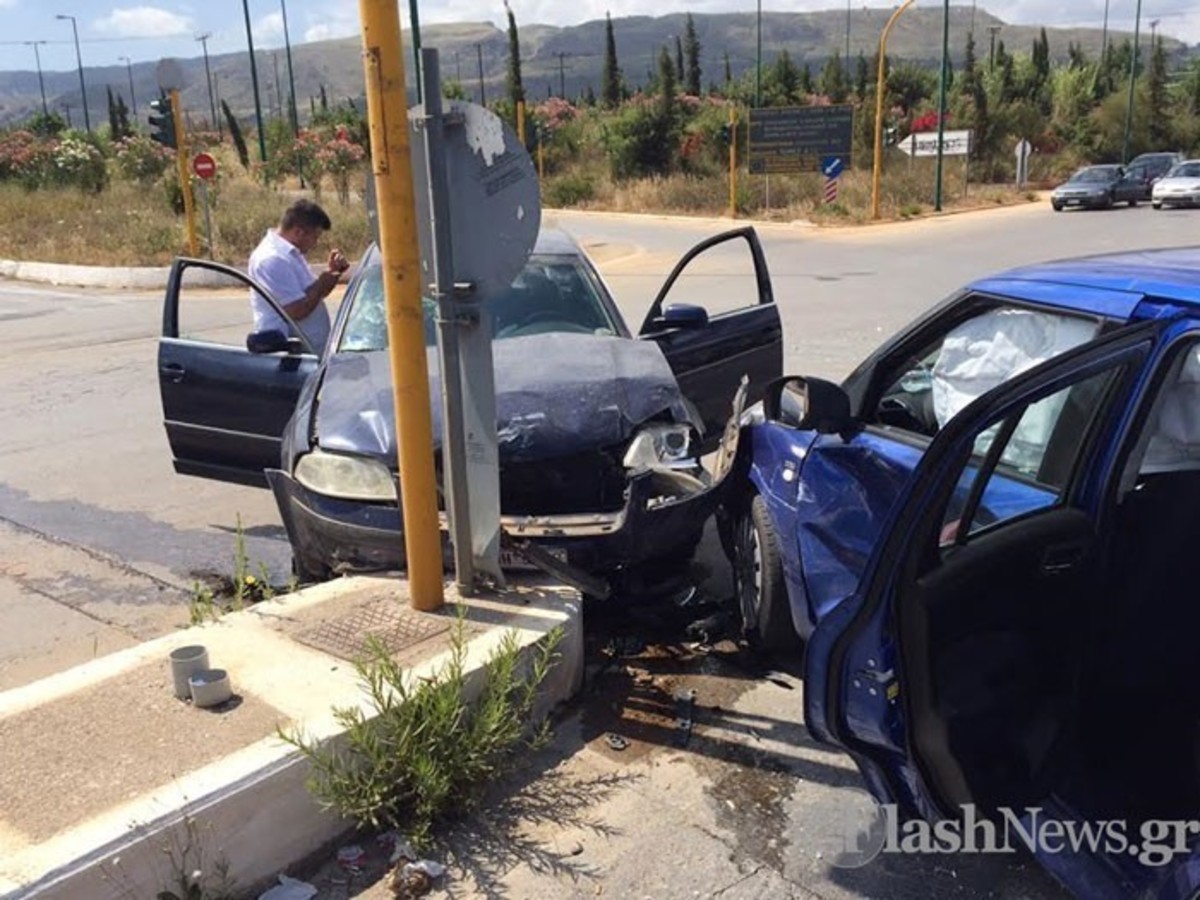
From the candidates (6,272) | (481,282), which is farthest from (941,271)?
(6,272)

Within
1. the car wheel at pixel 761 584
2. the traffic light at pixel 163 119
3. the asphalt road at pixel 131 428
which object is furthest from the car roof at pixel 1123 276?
the traffic light at pixel 163 119

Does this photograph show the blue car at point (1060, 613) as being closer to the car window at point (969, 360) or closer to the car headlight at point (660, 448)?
the car window at point (969, 360)

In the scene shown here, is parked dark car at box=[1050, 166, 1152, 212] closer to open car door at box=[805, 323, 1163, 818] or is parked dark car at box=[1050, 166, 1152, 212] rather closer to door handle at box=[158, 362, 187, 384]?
door handle at box=[158, 362, 187, 384]

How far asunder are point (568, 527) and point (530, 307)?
1787 millimetres

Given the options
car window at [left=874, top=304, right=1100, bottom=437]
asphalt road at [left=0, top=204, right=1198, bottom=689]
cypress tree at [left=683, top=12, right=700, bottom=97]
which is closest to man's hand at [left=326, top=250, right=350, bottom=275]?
asphalt road at [left=0, top=204, right=1198, bottom=689]

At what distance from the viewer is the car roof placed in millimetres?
2613

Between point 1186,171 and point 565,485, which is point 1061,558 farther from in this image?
point 1186,171

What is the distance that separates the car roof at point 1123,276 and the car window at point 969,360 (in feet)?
0.30

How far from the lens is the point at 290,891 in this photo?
2834mm

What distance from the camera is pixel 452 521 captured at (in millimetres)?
3812

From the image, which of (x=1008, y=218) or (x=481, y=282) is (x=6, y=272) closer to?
(x=481, y=282)

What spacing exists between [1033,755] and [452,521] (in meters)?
2.10

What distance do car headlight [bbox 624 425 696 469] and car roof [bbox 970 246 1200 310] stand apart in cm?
135

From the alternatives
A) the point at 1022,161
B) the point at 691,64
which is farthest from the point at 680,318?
the point at 691,64
